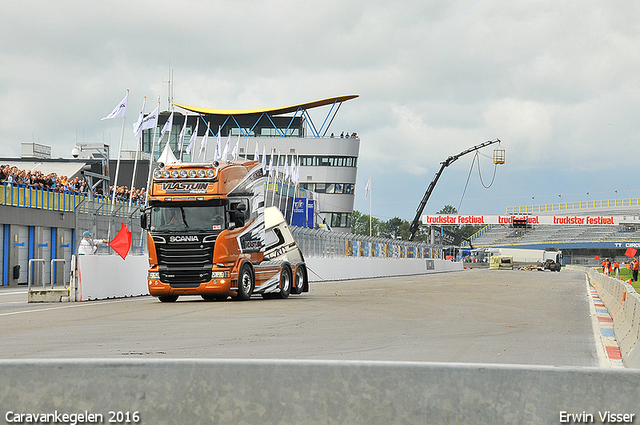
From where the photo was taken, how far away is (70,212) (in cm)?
3981

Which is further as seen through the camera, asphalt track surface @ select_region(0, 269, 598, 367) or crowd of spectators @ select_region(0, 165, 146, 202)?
crowd of spectators @ select_region(0, 165, 146, 202)

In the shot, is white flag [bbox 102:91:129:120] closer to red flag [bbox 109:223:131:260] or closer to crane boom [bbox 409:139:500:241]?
red flag [bbox 109:223:131:260]

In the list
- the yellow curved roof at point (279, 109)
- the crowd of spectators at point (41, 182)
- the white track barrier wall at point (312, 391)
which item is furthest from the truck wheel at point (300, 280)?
the yellow curved roof at point (279, 109)

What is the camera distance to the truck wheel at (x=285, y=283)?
23.5 metres

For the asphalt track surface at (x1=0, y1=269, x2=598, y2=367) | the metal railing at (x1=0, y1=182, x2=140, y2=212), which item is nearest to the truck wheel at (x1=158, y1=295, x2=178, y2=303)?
the asphalt track surface at (x1=0, y1=269, x2=598, y2=367)

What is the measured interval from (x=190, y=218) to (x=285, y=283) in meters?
4.23

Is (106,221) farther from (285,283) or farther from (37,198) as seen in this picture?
(37,198)

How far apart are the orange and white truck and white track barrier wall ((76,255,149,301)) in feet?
7.69

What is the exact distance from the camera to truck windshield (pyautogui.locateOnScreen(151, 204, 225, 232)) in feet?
67.7

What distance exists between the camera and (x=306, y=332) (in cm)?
1312

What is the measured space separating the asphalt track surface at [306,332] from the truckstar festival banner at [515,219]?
79039 mm

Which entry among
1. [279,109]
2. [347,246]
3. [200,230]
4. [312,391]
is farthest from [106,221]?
[279,109]

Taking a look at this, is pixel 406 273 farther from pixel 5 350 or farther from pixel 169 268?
pixel 5 350

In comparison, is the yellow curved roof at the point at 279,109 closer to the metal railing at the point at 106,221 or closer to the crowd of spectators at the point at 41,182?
the crowd of spectators at the point at 41,182
